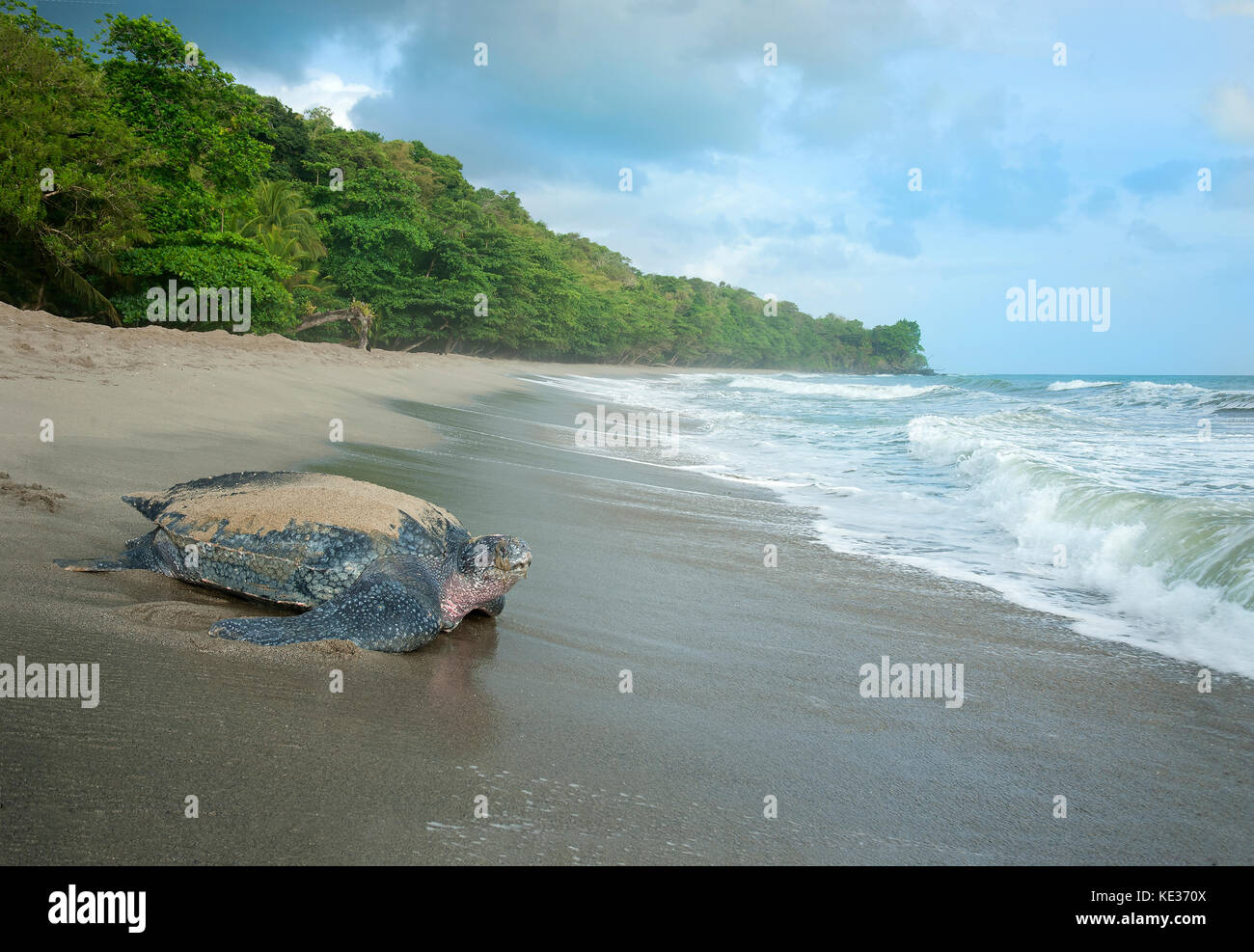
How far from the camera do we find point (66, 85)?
15.0 m

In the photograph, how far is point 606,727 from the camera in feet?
8.77

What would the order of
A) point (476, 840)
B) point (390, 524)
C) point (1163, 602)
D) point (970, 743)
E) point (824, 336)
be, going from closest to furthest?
point (476, 840) → point (970, 743) → point (390, 524) → point (1163, 602) → point (824, 336)

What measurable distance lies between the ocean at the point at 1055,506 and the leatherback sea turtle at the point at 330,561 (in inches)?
137

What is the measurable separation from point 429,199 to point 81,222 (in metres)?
32.9

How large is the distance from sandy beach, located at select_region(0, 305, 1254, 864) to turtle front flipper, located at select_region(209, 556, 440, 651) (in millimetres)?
67

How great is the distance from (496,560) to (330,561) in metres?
0.72

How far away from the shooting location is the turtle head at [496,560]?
3326 millimetres

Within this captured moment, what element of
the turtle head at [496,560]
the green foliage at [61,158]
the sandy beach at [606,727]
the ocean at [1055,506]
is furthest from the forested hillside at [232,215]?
the turtle head at [496,560]

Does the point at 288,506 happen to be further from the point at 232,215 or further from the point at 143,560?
the point at 232,215

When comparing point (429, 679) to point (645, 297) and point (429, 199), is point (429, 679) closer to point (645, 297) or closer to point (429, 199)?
point (429, 199)
